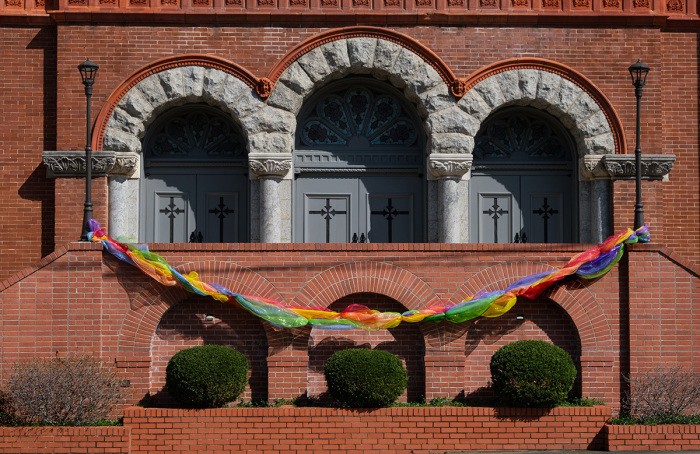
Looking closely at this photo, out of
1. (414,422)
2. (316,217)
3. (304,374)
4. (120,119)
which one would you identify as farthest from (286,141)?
(414,422)

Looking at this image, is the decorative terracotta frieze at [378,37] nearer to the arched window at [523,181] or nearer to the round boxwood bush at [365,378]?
the arched window at [523,181]

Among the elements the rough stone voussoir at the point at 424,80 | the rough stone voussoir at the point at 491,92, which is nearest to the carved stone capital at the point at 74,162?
the rough stone voussoir at the point at 424,80

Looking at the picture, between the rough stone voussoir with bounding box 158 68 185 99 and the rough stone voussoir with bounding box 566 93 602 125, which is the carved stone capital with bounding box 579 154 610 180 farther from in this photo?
the rough stone voussoir with bounding box 158 68 185 99

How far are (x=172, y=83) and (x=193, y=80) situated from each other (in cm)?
36

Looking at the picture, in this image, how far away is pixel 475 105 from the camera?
17.7 meters

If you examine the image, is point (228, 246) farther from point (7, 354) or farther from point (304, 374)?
point (7, 354)

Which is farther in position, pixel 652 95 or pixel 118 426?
pixel 652 95

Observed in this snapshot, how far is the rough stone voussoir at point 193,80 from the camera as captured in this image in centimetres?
1756

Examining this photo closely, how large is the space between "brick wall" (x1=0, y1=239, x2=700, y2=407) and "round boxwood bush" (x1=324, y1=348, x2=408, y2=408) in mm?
662

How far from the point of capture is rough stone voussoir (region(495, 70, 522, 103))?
17.8 metres

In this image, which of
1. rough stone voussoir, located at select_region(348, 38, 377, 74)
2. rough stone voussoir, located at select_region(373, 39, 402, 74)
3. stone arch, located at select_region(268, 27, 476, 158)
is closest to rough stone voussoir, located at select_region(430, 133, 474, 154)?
stone arch, located at select_region(268, 27, 476, 158)

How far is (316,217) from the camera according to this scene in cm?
1830

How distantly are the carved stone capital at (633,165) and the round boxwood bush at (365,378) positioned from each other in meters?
5.71

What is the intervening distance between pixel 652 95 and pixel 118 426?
10494 mm
